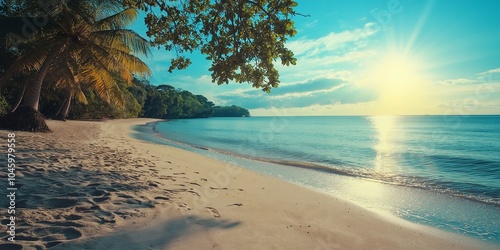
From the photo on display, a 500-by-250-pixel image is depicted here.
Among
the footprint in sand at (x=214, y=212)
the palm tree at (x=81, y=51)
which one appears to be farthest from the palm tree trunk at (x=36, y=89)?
the footprint in sand at (x=214, y=212)

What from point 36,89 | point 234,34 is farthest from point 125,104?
point 234,34

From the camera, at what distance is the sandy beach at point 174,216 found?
363 centimetres

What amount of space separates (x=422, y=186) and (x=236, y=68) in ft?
29.0

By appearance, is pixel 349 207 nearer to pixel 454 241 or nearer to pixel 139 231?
pixel 454 241

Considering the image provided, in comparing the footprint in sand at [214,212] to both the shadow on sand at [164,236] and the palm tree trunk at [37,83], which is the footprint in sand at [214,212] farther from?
the palm tree trunk at [37,83]

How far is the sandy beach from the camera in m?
3.63

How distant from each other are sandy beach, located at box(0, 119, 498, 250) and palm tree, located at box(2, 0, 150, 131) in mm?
9303

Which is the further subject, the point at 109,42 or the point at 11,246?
the point at 109,42

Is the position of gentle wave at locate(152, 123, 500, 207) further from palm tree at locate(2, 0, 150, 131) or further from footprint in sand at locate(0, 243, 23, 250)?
palm tree at locate(2, 0, 150, 131)

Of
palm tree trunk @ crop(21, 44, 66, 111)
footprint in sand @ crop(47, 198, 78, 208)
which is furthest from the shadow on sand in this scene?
palm tree trunk @ crop(21, 44, 66, 111)

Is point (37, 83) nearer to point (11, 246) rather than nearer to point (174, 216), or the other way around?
point (174, 216)

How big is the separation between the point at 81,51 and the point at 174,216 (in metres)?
15.2

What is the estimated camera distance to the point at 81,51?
50.9 ft

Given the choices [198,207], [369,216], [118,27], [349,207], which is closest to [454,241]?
[369,216]
